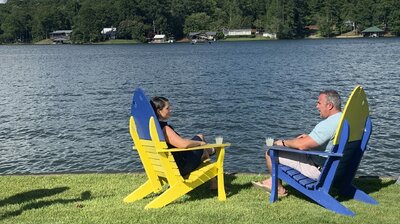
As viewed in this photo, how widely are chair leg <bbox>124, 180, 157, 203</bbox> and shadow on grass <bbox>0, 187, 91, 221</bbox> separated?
29.4 inches

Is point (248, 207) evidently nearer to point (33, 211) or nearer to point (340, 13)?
point (33, 211)

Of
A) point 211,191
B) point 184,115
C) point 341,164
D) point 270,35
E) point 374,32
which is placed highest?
point 270,35

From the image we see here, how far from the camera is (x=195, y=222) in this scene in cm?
657

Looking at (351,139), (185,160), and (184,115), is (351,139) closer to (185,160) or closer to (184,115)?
(185,160)

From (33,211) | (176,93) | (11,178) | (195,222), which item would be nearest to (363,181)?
(195,222)

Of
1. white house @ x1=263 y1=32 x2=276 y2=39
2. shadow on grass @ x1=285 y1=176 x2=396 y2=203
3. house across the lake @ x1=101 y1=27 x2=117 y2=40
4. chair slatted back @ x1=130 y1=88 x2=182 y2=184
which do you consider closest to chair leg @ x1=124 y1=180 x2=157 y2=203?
chair slatted back @ x1=130 y1=88 x2=182 y2=184

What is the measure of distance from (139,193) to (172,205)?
26.7 inches

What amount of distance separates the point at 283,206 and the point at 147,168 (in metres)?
2.15

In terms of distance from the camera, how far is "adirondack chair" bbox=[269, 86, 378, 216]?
6750mm

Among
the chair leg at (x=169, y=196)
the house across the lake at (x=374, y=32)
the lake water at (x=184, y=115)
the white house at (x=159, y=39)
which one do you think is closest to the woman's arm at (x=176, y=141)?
the chair leg at (x=169, y=196)

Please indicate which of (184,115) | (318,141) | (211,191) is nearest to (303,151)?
(318,141)

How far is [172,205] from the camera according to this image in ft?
24.3

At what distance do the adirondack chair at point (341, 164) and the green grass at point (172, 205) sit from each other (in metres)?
0.18

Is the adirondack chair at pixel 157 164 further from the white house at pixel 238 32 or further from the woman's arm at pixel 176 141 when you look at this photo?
the white house at pixel 238 32
